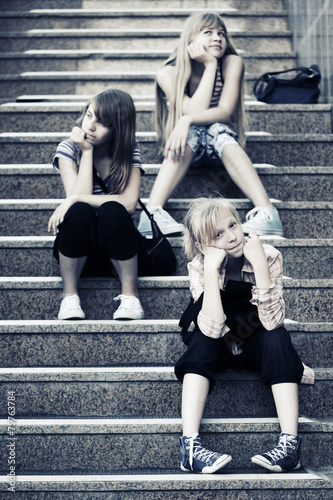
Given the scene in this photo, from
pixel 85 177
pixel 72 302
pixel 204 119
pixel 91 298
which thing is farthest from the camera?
pixel 204 119

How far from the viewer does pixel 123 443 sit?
2.23 m

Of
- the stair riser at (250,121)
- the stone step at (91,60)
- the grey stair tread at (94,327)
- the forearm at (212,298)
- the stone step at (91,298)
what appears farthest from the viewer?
the stone step at (91,60)

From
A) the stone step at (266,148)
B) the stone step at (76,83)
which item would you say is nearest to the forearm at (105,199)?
the stone step at (266,148)

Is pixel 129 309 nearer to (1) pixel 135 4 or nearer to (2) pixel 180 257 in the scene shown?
(2) pixel 180 257

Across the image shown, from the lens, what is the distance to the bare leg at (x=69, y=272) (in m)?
2.71

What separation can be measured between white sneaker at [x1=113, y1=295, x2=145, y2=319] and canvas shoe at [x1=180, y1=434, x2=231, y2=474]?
0.63 meters

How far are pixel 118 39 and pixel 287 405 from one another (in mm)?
3708

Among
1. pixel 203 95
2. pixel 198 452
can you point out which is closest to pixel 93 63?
pixel 203 95

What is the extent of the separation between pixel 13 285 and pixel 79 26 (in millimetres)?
3202

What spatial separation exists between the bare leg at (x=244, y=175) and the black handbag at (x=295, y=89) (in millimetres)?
1056

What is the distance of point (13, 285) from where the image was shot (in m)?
2.78

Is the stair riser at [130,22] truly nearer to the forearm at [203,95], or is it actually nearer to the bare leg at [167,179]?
the forearm at [203,95]

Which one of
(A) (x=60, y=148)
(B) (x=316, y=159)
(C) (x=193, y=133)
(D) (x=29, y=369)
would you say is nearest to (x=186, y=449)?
(D) (x=29, y=369)

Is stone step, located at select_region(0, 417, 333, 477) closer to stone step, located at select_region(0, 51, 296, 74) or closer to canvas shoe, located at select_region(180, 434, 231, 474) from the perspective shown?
canvas shoe, located at select_region(180, 434, 231, 474)
